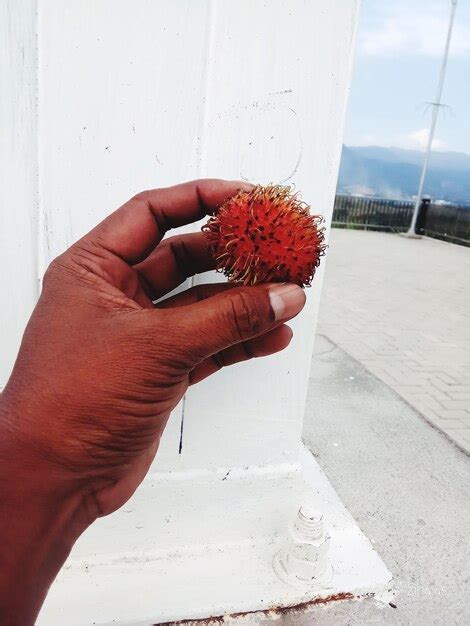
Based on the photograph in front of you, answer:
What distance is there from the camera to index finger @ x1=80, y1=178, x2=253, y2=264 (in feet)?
3.73

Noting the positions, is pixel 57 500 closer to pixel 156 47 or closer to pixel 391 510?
pixel 156 47

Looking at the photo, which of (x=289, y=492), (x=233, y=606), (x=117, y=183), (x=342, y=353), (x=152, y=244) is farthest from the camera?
(x=342, y=353)

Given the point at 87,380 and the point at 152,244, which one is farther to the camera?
the point at 152,244

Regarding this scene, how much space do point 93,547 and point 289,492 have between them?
636 millimetres

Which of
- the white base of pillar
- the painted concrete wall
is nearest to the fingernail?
the painted concrete wall

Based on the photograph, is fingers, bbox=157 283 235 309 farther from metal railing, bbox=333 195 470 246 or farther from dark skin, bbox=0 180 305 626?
metal railing, bbox=333 195 470 246

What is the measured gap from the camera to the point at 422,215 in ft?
54.4

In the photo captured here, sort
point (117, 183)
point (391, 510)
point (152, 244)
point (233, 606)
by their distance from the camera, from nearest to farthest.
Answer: point (152, 244) → point (117, 183) → point (233, 606) → point (391, 510)

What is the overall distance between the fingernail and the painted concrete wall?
17.8 inches

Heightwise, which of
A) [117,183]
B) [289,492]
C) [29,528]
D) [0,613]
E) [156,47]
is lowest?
[289,492]

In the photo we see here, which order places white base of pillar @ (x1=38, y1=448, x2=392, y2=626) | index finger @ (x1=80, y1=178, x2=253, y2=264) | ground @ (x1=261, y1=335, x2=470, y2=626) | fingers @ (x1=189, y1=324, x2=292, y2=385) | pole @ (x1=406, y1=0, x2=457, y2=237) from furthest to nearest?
pole @ (x1=406, y1=0, x2=457, y2=237)
ground @ (x1=261, y1=335, x2=470, y2=626)
white base of pillar @ (x1=38, y1=448, x2=392, y2=626)
fingers @ (x1=189, y1=324, x2=292, y2=385)
index finger @ (x1=80, y1=178, x2=253, y2=264)

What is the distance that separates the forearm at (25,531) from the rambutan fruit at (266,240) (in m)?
0.56

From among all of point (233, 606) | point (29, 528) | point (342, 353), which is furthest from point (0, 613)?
point (342, 353)

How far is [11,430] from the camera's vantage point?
3.23 ft
